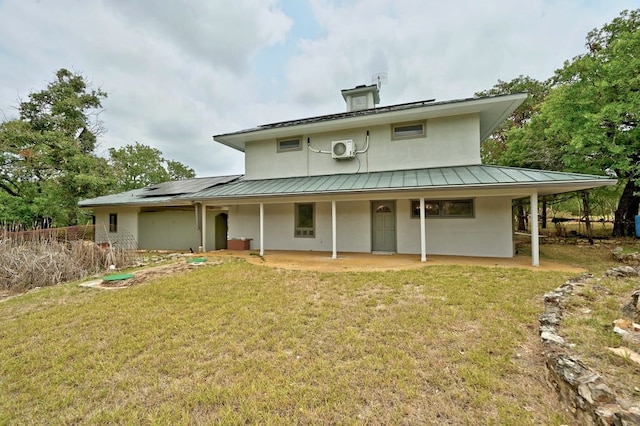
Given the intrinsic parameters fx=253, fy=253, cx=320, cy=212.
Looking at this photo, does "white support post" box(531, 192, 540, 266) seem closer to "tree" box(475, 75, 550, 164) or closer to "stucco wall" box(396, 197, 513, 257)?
"stucco wall" box(396, 197, 513, 257)

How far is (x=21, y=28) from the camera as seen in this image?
33.9 ft

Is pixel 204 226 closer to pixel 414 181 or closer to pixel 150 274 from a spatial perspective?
pixel 150 274

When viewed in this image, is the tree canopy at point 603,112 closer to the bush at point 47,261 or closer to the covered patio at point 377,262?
the covered patio at point 377,262

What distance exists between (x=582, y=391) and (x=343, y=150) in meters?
8.79

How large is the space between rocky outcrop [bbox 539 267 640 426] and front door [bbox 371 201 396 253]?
251 inches

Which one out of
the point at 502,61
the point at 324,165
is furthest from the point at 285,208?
the point at 502,61

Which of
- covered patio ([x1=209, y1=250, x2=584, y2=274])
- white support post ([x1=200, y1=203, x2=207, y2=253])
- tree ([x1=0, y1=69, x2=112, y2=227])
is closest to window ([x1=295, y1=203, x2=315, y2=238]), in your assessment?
covered patio ([x1=209, y1=250, x2=584, y2=274])

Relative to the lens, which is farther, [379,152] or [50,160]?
[50,160]

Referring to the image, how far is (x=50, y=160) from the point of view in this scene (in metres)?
15.9

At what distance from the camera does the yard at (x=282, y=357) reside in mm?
2145

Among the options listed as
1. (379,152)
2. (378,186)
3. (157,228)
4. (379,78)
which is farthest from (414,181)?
(157,228)

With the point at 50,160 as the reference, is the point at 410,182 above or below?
below

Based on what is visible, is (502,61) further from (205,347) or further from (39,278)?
(39,278)

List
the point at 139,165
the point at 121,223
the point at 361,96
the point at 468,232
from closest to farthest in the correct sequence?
1. the point at 468,232
2. the point at 361,96
3. the point at 121,223
4. the point at 139,165
